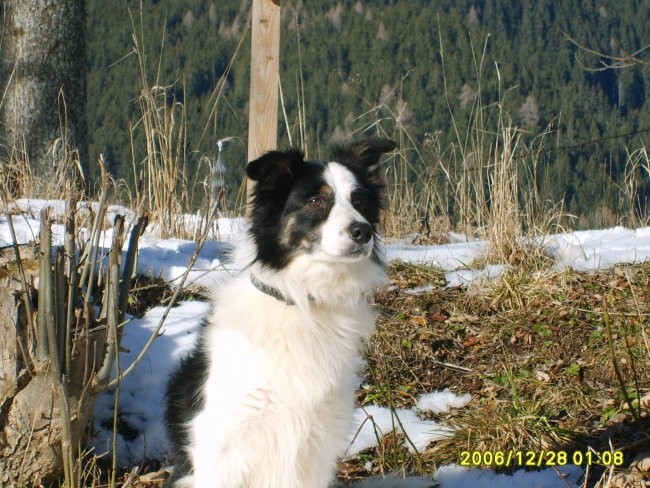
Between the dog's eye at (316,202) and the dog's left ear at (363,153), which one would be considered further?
the dog's left ear at (363,153)

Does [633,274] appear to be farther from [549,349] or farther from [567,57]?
[567,57]

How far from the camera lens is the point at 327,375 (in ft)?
10.2

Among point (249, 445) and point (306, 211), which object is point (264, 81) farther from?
point (249, 445)

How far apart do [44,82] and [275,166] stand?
5.13 m

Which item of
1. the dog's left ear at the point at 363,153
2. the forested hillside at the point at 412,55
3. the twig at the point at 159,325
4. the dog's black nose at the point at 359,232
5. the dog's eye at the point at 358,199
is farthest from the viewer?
the forested hillside at the point at 412,55

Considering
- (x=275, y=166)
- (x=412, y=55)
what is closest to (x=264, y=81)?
(x=275, y=166)

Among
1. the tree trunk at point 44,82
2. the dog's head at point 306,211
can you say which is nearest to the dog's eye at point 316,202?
the dog's head at point 306,211

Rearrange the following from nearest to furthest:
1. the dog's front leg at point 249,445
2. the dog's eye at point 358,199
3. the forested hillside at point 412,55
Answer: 1. the dog's front leg at point 249,445
2. the dog's eye at point 358,199
3. the forested hillside at point 412,55

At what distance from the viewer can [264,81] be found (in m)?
5.33

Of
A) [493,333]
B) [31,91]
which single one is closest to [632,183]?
[493,333]

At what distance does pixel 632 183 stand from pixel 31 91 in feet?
19.4

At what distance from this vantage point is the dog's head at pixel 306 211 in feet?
10.2
